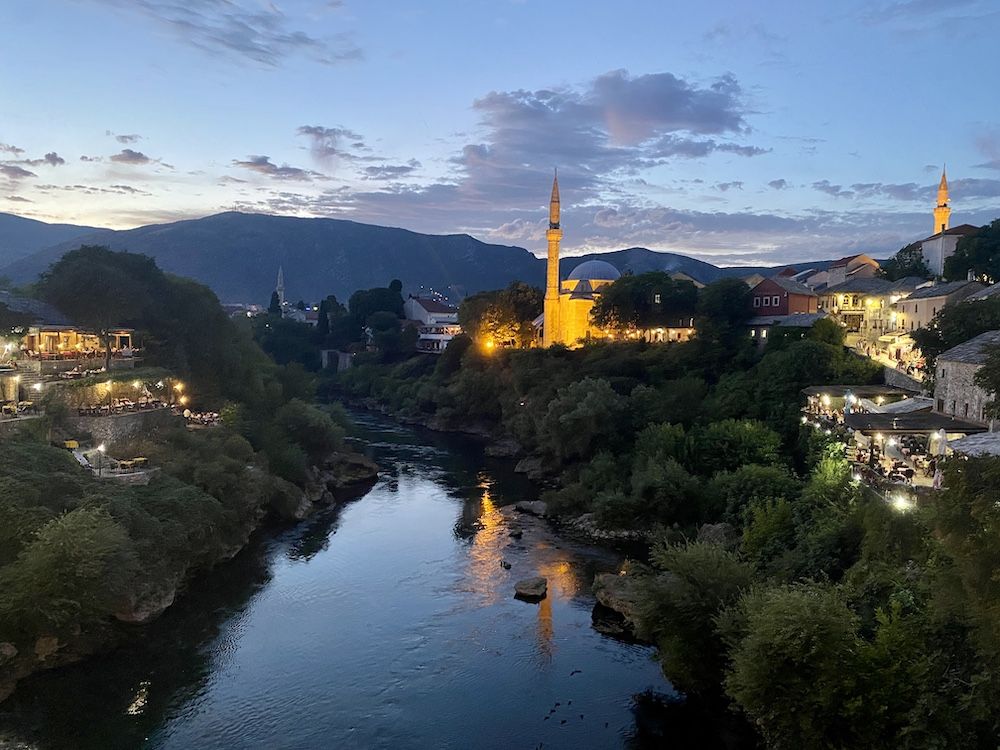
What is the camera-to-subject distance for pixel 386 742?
52.5 ft

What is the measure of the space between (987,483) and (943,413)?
15.8m

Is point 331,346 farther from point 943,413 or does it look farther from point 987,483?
point 987,483

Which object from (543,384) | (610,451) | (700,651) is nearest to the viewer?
(700,651)

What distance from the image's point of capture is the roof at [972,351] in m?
24.1

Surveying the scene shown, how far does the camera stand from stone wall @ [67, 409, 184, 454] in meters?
28.8

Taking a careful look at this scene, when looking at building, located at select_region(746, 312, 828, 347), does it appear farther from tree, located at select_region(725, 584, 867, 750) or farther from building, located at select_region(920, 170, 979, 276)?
tree, located at select_region(725, 584, 867, 750)

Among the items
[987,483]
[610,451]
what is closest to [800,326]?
[610,451]

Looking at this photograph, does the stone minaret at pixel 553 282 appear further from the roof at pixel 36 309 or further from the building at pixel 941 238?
the roof at pixel 36 309

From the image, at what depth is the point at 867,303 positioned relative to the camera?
49.4 metres

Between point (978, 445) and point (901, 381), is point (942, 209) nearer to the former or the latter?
point (901, 381)

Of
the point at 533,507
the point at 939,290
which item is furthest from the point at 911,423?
the point at 939,290

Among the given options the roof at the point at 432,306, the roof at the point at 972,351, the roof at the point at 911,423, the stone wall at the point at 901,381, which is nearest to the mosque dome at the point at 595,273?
Result: the roof at the point at 432,306

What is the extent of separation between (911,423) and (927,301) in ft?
63.9

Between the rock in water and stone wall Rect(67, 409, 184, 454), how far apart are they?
1682 centimetres
